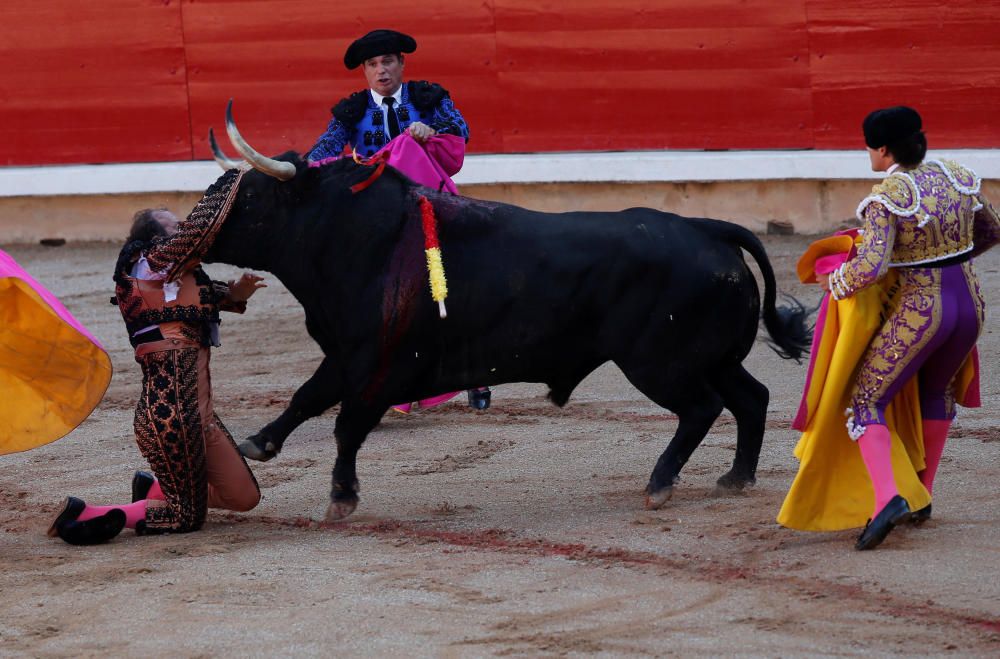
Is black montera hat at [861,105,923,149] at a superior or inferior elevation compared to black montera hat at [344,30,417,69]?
inferior

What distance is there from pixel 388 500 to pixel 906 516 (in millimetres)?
1662

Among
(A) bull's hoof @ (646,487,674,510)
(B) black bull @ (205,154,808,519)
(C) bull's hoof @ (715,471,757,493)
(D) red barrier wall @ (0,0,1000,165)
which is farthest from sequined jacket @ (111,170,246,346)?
(D) red barrier wall @ (0,0,1000,165)

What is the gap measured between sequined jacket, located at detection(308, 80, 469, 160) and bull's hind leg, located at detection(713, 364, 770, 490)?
5.10 feet

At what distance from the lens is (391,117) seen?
577cm

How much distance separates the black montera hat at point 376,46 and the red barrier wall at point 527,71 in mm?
4000

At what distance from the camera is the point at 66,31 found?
394 inches

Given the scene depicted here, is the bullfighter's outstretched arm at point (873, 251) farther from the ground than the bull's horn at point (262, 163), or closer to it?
closer to it

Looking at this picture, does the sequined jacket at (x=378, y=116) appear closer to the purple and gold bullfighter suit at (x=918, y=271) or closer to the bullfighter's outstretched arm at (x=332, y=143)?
the bullfighter's outstretched arm at (x=332, y=143)

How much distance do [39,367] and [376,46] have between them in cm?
184

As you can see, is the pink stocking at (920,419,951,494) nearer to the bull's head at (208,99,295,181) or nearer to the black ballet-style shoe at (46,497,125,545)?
the bull's head at (208,99,295,181)

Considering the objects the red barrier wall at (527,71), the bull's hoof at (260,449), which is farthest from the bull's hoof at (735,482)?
the red barrier wall at (527,71)

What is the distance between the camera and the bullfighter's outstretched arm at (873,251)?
3.84 meters

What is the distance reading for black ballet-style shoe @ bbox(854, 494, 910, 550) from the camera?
380cm

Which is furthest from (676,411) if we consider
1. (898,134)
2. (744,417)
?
(898,134)
